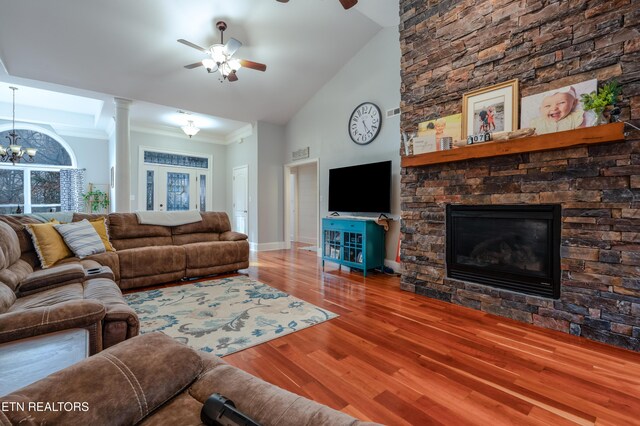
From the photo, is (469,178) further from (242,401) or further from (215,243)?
(215,243)

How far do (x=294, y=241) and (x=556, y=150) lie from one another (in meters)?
6.31

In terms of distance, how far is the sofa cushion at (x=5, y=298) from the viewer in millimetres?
1512

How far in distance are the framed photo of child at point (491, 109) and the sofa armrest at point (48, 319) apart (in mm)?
3234

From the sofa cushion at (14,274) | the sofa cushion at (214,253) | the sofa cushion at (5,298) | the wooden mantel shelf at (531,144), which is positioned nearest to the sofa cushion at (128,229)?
the sofa cushion at (214,253)

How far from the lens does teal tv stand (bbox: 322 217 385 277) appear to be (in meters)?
4.18

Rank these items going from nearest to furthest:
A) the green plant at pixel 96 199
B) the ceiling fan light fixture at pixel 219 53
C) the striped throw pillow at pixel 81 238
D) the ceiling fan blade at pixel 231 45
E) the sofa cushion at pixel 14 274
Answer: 1. the sofa cushion at pixel 14 274
2. the striped throw pillow at pixel 81 238
3. the ceiling fan blade at pixel 231 45
4. the ceiling fan light fixture at pixel 219 53
5. the green plant at pixel 96 199

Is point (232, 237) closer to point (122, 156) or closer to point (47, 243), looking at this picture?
point (47, 243)

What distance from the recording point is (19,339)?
1082 millimetres

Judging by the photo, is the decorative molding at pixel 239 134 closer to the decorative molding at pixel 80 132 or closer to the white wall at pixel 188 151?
the white wall at pixel 188 151

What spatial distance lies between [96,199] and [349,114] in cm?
670

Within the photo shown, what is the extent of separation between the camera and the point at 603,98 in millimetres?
2117

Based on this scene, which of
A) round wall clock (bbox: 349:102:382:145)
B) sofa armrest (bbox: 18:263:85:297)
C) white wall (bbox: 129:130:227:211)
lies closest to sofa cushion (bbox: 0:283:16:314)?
sofa armrest (bbox: 18:263:85:297)

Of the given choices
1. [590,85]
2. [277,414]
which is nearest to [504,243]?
[590,85]

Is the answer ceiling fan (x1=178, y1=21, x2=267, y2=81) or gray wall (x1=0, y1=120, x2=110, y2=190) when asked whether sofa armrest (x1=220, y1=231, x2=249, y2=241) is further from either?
gray wall (x1=0, y1=120, x2=110, y2=190)
